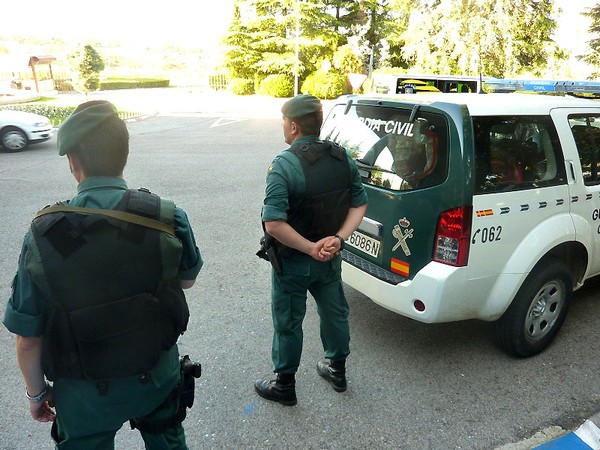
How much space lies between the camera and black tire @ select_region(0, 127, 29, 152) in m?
11.1

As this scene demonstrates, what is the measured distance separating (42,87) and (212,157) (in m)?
22.1

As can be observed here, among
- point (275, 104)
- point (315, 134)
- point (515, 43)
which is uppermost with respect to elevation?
point (515, 43)

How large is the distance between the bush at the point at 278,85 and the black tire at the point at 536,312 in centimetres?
2832

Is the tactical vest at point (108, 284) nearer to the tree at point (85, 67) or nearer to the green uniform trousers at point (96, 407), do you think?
the green uniform trousers at point (96, 407)

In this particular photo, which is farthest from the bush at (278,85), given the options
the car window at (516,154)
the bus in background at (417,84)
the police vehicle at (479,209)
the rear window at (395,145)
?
the car window at (516,154)

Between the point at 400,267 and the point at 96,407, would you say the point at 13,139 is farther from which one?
the point at 96,407

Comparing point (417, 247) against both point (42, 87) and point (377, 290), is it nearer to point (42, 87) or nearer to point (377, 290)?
point (377, 290)

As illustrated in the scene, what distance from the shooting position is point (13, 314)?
143 cm

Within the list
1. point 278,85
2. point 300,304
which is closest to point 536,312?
point 300,304

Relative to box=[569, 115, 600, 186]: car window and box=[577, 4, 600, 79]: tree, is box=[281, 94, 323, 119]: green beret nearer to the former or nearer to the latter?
box=[569, 115, 600, 186]: car window

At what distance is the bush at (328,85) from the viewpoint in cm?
2773

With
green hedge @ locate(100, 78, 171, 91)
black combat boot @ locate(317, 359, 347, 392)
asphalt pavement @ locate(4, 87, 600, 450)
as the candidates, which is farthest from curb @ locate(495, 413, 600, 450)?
green hedge @ locate(100, 78, 171, 91)

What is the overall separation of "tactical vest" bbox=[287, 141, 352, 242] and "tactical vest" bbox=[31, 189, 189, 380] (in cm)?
93

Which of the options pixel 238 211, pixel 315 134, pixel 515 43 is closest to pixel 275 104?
pixel 515 43
